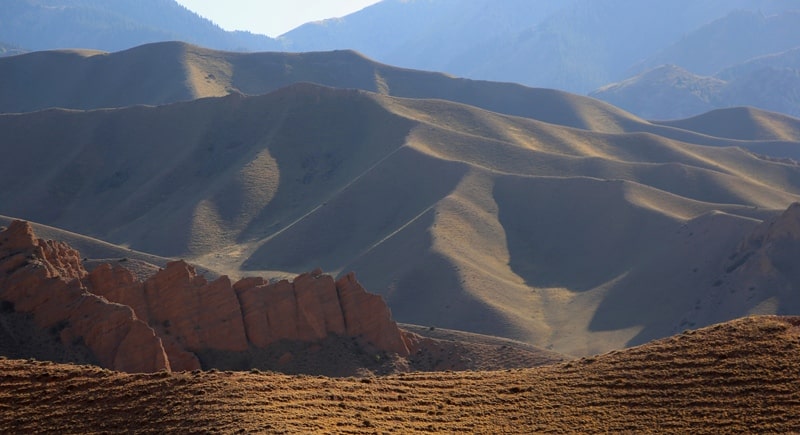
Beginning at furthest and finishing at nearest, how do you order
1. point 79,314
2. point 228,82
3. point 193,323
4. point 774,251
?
point 228,82
point 774,251
point 193,323
point 79,314

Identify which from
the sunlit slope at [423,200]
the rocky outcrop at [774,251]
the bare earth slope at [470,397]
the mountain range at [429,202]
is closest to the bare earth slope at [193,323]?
the bare earth slope at [470,397]

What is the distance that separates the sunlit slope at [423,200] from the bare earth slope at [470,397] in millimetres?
42558

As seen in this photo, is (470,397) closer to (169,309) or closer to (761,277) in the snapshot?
(169,309)

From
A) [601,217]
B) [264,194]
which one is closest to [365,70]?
[264,194]

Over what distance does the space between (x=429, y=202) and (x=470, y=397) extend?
73.5 m

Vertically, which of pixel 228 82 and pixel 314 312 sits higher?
pixel 314 312

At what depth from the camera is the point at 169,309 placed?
4088 cm

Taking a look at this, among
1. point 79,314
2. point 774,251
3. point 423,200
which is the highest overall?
point 79,314

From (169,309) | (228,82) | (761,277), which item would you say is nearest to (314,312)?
(169,309)

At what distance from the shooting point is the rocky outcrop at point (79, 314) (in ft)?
120

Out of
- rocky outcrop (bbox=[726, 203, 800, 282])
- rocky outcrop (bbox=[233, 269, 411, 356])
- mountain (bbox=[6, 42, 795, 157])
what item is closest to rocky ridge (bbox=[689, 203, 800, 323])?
rocky outcrop (bbox=[726, 203, 800, 282])

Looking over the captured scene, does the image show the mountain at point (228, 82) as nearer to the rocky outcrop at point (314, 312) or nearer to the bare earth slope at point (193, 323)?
the rocky outcrop at point (314, 312)

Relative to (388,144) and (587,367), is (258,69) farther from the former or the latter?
(587,367)

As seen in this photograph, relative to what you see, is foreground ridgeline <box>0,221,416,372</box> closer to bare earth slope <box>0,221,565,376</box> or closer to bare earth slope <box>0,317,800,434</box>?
bare earth slope <box>0,221,565,376</box>
